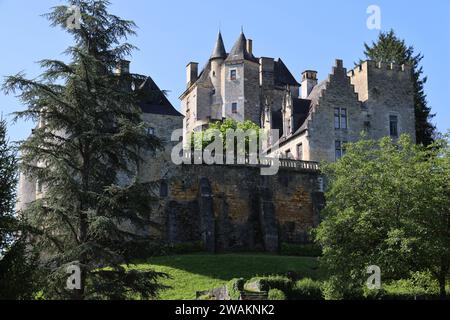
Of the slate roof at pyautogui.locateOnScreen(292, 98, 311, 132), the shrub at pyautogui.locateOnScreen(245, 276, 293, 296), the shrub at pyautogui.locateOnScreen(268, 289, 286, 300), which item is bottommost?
the shrub at pyautogui.locateOnScreen(268, 289, 286, 300)

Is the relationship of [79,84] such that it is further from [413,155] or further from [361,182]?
[413,155]

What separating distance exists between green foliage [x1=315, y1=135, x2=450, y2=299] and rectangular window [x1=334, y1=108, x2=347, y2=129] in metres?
21.5

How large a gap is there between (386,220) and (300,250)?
14.3 m

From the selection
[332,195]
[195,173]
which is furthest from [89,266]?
[195,173]

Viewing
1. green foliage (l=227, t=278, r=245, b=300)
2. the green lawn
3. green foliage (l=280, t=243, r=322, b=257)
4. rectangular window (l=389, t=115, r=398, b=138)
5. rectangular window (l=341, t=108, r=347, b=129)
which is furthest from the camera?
rectangular window (l=389, t=115, r=398, b=138)

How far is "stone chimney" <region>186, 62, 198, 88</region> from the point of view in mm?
76688

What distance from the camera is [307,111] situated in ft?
193

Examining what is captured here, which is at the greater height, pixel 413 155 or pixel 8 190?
pixel 413 155

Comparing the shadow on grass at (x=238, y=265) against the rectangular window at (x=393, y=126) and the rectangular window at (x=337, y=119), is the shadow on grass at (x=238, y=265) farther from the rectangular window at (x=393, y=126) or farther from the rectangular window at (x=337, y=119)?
the rectangular window at (x=393, y=126)

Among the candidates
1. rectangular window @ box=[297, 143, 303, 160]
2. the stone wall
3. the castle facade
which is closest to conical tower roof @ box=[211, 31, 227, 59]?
the castle facade

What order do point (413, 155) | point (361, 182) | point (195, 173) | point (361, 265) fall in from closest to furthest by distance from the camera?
point (361, 265) → point (361, 182) → point (413, 155) → point (195, 173)

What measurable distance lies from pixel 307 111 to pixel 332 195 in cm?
2299

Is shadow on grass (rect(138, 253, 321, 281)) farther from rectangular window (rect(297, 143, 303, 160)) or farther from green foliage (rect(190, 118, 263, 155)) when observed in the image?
green foliage (rect(190, 118, 263, 155))

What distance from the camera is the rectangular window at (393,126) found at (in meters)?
59.9
